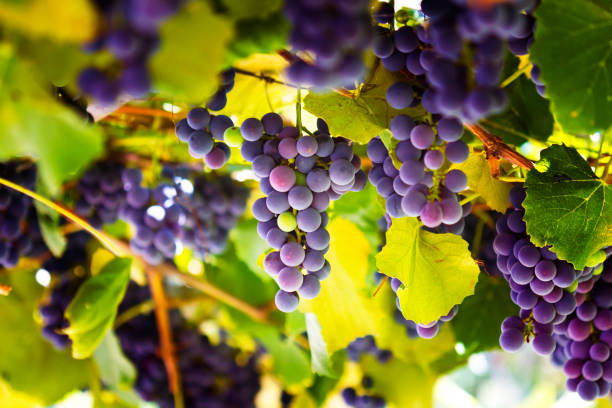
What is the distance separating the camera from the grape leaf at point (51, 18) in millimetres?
279

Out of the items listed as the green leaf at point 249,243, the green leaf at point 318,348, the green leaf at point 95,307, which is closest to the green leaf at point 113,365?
the green leaf at point 95,307

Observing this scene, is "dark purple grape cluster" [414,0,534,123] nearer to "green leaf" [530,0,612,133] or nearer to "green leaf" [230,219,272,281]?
"green leaf" [530,0,612,133]

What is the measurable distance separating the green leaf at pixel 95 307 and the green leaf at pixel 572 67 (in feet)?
2.23

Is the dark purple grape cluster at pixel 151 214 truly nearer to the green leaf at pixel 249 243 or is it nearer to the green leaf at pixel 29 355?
the green leaf at pixel 249 243

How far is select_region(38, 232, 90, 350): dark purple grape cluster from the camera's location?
0.98 m

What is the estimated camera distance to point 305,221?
1.73 feet

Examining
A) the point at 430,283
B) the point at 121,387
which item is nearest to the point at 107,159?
the point at 121,387

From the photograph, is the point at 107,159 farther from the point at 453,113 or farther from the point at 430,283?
the point at 453,113

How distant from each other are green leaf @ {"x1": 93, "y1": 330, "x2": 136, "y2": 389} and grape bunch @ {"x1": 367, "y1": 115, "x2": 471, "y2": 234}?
70 cm

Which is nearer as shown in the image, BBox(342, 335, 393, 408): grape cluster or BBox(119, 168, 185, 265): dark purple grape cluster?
BBox(119, 168, 185, 265): dark purple grape cluster

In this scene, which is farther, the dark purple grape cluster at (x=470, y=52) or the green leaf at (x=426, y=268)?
the green leaf at (x=426, y=268)

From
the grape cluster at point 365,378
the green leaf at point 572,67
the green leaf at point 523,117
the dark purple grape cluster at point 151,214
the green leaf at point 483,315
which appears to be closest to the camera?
the green leaf at point 572,67

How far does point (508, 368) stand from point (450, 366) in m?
2.35

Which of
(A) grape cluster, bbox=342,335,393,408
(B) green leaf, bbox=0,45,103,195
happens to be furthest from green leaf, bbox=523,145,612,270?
(A) grape cluster, bbox=342,335,393,408
